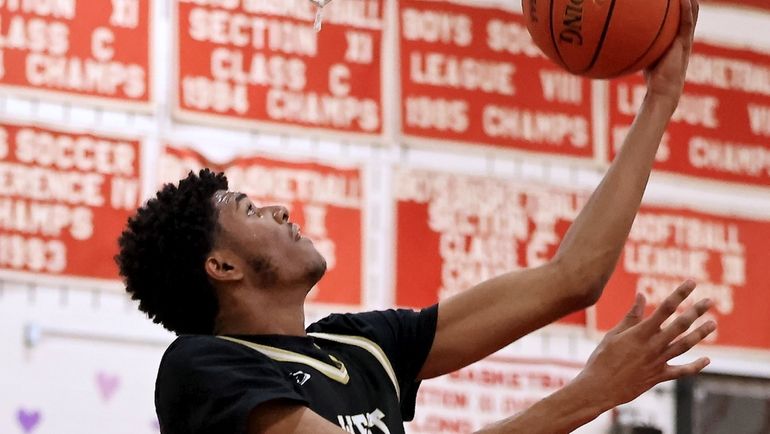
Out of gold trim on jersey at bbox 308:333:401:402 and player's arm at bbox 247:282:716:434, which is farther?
gold trim on jersey at bbox 308:333:401:402

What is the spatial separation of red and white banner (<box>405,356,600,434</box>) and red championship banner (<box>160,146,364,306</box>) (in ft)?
1.17

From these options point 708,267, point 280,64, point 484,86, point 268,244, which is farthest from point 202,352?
point 708,267

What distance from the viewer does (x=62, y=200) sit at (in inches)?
131

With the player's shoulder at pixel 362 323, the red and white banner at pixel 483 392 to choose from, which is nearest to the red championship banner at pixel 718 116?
the red and white banner at pixel 483 392

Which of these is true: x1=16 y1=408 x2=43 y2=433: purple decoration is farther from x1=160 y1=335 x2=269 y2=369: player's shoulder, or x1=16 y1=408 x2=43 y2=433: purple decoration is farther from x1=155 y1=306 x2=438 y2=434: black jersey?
Answer: x1=160 y1=335 x2=269 y2=369: player's shoulder

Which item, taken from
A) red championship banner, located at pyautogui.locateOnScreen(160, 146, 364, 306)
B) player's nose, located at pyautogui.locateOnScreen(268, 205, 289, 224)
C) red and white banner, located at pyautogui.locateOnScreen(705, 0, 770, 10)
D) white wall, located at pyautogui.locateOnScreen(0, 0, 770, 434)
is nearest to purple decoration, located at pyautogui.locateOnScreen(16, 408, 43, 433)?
white wall, located at pyautogui.locateOnScreen(0, 0, 770, 434)

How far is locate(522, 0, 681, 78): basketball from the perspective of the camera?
2.07 metres

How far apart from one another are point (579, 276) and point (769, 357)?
223 centimetres

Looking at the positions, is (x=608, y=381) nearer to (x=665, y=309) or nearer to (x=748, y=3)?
(x=665, y=309)

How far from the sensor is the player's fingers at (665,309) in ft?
5.52

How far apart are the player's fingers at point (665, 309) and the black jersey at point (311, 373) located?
0.42 metres

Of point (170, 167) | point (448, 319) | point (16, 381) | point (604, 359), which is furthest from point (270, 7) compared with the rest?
point (604, 359)

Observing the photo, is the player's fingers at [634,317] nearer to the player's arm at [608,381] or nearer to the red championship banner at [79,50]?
the player's arm at [608,381]

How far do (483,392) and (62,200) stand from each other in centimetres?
131
